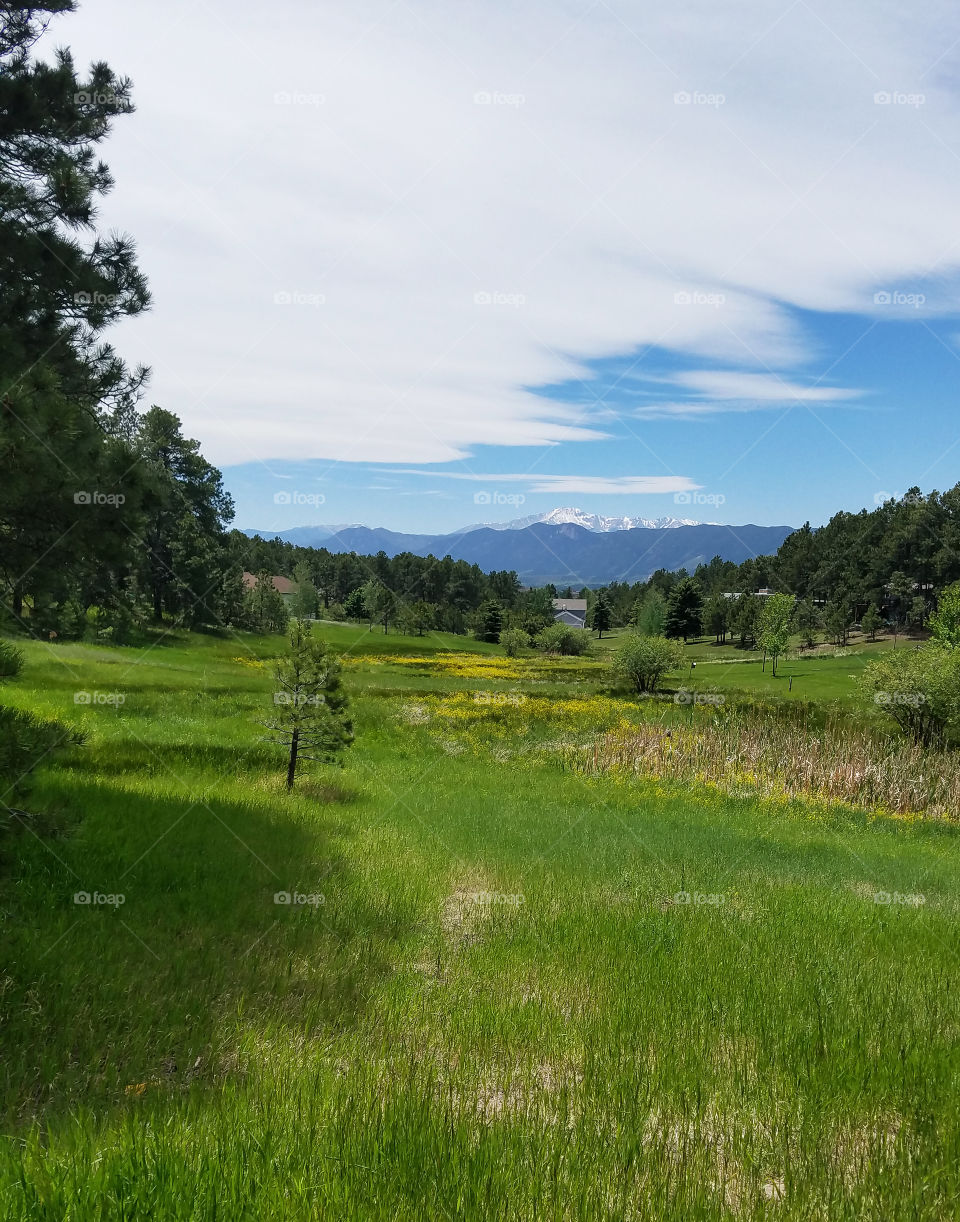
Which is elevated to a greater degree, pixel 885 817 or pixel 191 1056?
pixel 191 1056

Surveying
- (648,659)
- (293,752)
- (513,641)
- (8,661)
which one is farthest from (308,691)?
(513,641)

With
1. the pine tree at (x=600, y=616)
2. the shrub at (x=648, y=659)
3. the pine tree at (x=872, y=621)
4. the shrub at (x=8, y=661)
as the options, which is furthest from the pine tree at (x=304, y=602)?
the pine tree at (x=872, y=621)

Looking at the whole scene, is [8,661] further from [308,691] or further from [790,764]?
[790,764]

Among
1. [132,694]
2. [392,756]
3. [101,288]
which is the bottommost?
[392,756]

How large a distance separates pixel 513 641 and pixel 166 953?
5594cm

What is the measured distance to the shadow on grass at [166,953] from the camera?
14.1 feet

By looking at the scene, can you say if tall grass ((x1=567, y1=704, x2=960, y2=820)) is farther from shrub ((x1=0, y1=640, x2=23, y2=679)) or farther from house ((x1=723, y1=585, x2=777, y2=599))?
house ((x1=723, y1=585, x2=777, y2=599))

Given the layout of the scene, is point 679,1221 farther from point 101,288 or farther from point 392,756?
point 392,756

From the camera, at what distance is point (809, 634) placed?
3841 inches

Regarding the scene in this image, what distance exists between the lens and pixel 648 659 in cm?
4328

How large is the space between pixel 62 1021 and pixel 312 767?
1408 cm

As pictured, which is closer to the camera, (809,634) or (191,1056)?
(191,1056)

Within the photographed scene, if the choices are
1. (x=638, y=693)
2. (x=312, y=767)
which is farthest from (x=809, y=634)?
(x=312, y=767)

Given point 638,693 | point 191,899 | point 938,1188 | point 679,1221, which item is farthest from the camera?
point 638,693
